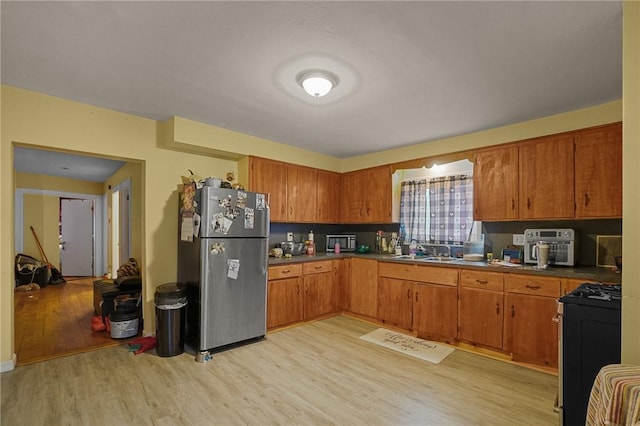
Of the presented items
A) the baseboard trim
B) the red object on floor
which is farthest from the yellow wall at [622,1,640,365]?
the baseboard trim

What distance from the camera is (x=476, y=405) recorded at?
86.2 inches

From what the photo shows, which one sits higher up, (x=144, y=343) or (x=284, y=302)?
(x=284, y=302)

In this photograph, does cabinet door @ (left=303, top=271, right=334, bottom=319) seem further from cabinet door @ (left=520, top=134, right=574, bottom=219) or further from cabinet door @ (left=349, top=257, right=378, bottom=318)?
cabinet door @ (left=520, top=134, right=574, bottom=219)

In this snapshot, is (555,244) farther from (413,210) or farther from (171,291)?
(171,291)

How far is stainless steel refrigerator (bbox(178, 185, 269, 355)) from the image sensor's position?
9.74 feet

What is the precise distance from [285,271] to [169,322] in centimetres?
139

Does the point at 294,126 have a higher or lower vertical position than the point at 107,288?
higher

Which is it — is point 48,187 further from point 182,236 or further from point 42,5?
point 42,5

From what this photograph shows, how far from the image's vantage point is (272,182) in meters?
4.14

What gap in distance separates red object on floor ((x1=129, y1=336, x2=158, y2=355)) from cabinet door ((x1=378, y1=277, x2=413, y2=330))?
8.68 feet

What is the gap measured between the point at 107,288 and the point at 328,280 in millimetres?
2880

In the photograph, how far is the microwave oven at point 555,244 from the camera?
2.93 meters

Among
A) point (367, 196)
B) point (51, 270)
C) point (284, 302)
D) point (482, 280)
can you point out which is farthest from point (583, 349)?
point (51, 270)

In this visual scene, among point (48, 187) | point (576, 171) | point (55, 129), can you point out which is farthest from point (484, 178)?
point (48, 187)
